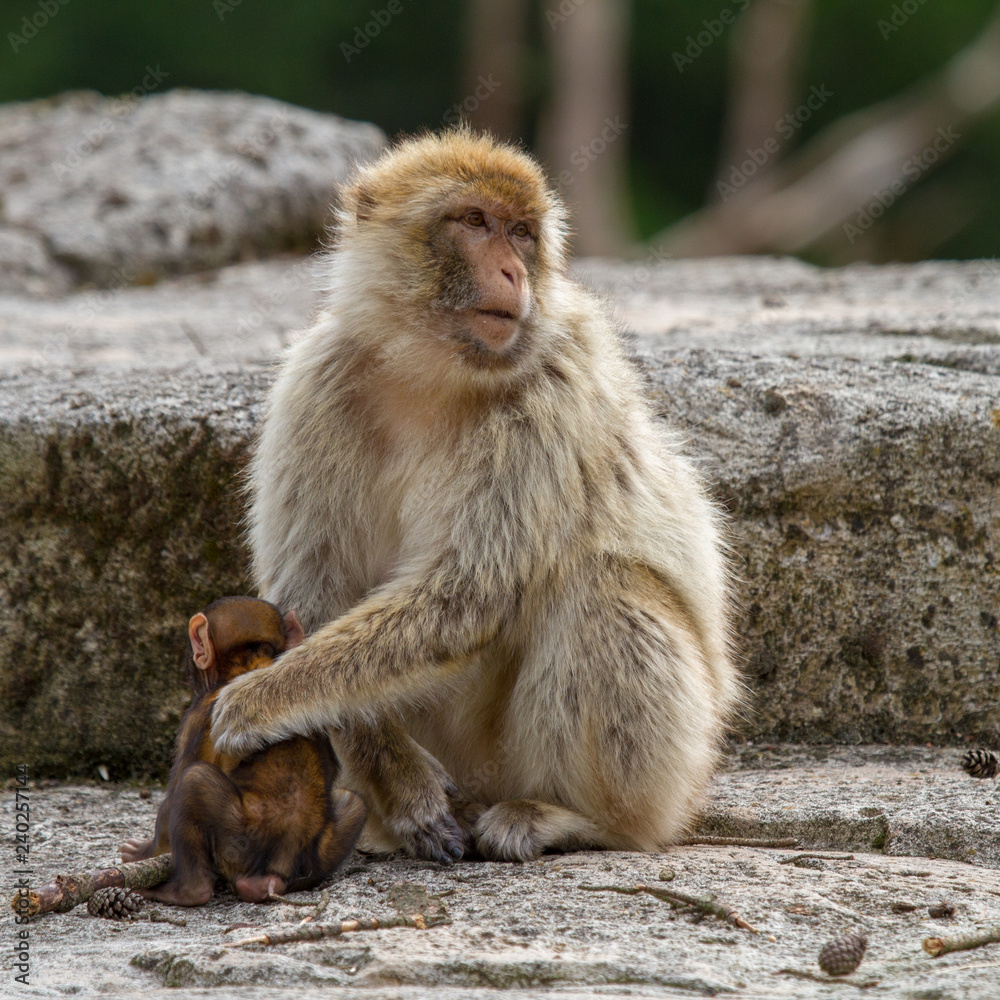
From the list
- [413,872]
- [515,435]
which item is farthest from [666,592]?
[413,872]

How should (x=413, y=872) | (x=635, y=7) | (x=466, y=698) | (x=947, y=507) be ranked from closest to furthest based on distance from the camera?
(x=413, y=872)
(x=466, y=698)
(x=947, y=507)
(x=635, y=7)

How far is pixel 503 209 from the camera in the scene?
11.2ft

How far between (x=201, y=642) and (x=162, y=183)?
5467 mm

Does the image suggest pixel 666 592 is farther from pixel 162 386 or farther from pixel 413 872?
pixel 162 386

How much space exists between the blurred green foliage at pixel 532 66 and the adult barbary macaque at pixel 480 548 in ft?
45.3

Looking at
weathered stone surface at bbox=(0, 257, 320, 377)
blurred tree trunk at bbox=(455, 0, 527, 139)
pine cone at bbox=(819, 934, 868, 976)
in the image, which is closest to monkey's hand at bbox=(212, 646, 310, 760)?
pine cone at bbox=(819, 934, 868, 976)

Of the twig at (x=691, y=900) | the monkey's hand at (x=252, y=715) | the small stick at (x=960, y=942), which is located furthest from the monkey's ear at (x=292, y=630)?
the small stick at (x=960, y=942)

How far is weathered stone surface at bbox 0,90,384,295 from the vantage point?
754 cm

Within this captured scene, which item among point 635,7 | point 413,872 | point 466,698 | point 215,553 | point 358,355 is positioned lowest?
point 413,872

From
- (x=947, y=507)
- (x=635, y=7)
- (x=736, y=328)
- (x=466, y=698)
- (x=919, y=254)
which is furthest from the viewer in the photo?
(x=635, y=7)

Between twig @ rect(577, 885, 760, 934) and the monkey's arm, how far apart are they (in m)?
0.64

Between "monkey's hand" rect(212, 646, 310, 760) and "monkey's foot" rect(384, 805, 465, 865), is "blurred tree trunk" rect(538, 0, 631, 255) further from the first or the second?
"monkey's hand" rect(212, 646, 310, 760)

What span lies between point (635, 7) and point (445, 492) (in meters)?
18.6

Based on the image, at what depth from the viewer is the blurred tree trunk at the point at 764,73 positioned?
1666 centimetres
